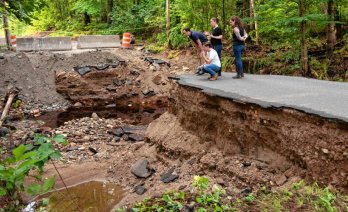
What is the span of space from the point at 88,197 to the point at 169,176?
91.8 inches

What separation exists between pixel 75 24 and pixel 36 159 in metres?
36.3

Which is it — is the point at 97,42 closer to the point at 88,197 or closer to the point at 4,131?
the point at 4,131

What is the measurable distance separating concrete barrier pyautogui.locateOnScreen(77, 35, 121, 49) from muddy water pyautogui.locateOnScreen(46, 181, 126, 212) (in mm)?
16391

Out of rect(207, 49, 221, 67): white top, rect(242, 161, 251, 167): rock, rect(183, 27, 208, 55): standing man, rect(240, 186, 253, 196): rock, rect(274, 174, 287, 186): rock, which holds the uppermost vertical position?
rect(183, 27, 208, 55): standing man

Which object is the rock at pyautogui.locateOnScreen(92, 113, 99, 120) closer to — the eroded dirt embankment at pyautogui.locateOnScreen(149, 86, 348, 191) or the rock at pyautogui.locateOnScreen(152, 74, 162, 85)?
the rock at pyautogui.locateOnScreen(152, 74, 162, 85)

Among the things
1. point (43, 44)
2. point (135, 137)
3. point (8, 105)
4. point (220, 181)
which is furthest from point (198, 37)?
point (43, 44)

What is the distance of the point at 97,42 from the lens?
25547 millimetres

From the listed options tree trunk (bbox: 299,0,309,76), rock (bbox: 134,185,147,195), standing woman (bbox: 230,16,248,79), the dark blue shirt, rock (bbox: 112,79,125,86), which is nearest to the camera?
rock (bbox: 134,185,147,195)

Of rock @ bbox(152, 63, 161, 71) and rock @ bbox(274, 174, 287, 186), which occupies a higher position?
rock @ bbox(152, 63, 161, 71)

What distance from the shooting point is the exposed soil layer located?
20.5 ft

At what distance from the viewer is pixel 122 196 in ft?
31.2

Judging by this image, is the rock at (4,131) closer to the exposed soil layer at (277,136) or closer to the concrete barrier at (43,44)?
the exposed soil layer at (277,136)

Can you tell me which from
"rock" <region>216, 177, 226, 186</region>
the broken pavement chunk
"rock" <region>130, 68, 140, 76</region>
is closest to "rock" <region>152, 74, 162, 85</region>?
"rock" <region>130, 68, 140, 76</region>

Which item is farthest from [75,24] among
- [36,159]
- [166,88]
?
[36,159]
